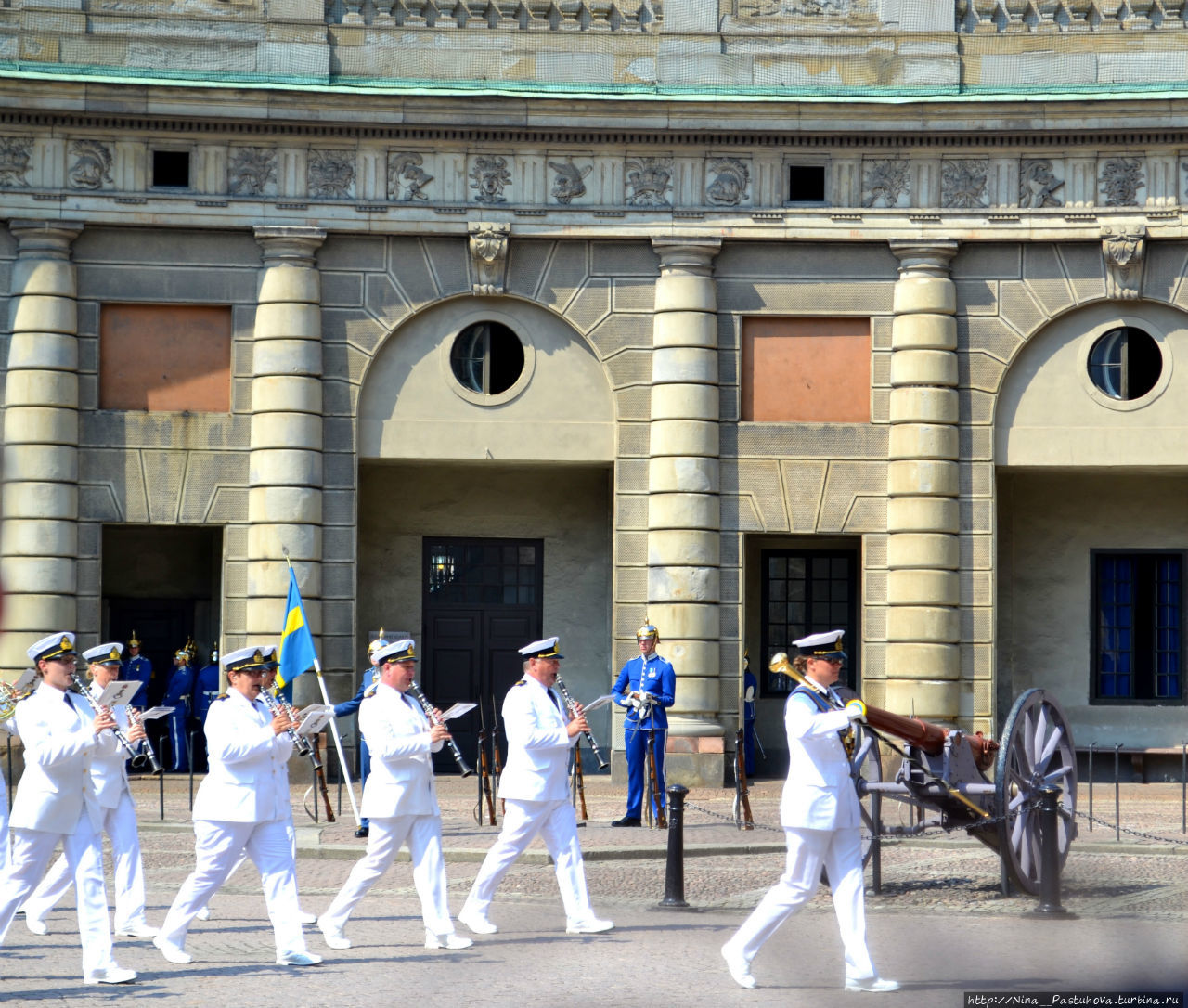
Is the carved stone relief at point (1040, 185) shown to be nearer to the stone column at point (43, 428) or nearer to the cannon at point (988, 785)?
the cannon at point (988, 785)

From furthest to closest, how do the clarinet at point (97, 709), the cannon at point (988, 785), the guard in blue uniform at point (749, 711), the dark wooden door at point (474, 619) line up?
the dark wooden door at point (474, 619)
the guard in blue uniform at point (749, 711)
the cannon at point (988, 785)
the clarinet at point (97, 709)

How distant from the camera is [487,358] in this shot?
24109 mm

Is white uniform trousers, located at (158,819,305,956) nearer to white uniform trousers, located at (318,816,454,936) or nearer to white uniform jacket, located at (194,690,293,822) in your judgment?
white uniform jacket, located at (194,690,293,822)

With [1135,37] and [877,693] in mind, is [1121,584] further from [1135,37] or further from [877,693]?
[1135,37]

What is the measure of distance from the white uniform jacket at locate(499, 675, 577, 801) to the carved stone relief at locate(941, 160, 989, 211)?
12.9 metres

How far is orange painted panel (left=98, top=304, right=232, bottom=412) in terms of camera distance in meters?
23.7

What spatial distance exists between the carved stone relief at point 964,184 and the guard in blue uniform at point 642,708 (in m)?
7.53

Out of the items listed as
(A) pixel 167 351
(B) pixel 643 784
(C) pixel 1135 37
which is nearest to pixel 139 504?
(A) pixel 167 351

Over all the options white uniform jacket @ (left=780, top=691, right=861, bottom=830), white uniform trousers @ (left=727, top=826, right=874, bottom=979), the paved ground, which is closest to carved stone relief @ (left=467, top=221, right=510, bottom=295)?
the paved ground

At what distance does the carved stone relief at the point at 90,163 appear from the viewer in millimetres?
23406

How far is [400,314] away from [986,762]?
11.5 meters

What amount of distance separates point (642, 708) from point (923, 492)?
5875 millimetres

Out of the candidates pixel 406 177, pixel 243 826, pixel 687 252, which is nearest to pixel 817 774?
pixel 243 826

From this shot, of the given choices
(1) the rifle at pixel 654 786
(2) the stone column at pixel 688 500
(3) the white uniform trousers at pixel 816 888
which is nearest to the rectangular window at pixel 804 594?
(2) the stone column at pixel 688 500
